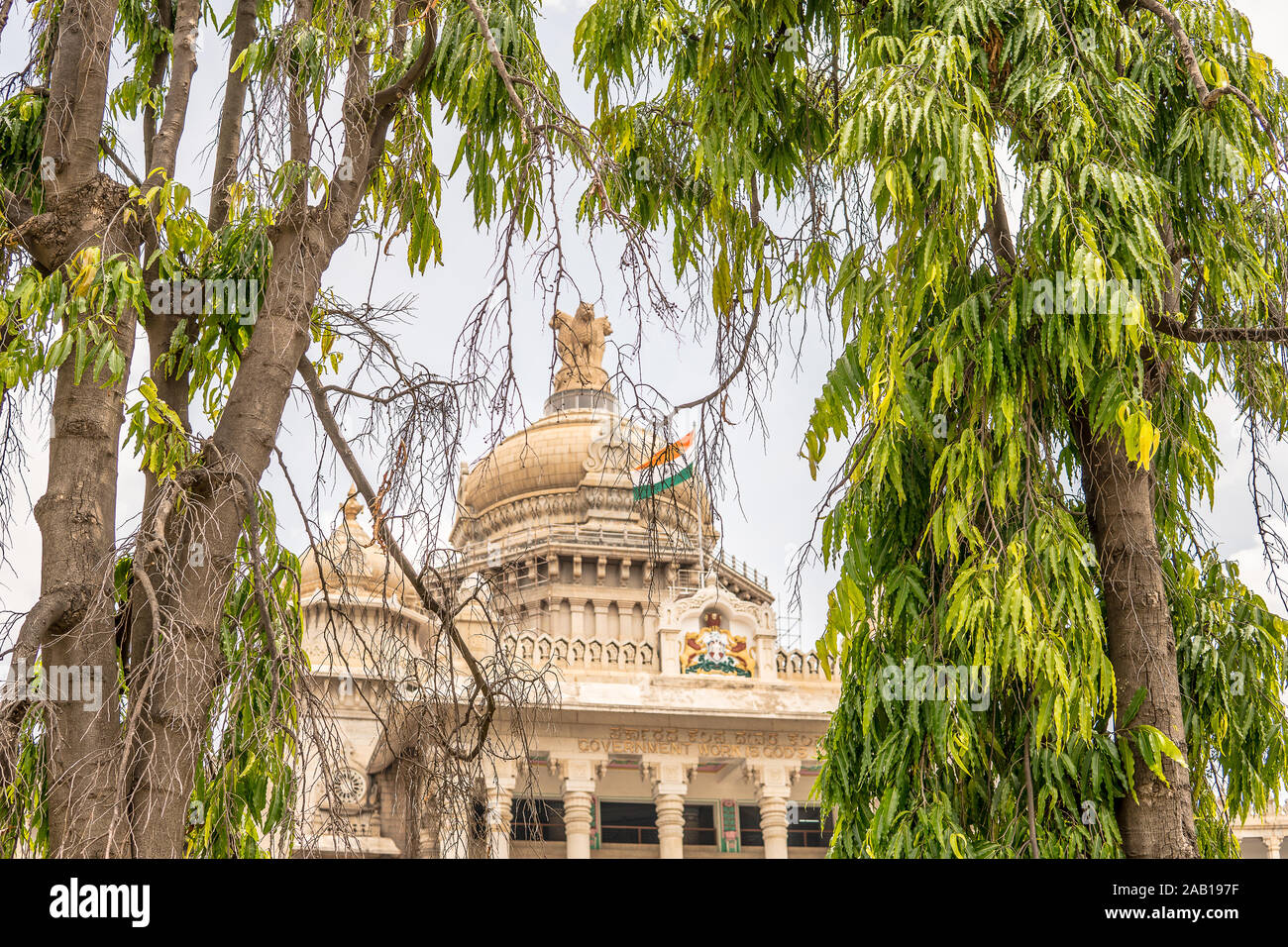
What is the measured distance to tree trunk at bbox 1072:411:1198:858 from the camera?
4.57 metres

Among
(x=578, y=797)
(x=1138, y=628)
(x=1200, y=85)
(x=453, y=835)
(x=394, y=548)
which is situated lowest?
(x=453, y=835)

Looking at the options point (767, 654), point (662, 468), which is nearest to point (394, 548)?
point (662, 468)

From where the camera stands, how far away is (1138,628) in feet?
15.7

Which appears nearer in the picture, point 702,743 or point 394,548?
point 394,548

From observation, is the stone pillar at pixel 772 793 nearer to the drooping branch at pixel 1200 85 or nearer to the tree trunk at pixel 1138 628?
the tree trunk at pixel 1138 628

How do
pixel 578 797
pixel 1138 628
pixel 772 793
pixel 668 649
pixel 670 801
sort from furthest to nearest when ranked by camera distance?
pixel 668 649, pixel 772 793, pixel 670 801, pixel 578 797, pixel 1138 628

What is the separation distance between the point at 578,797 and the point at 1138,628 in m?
16.6

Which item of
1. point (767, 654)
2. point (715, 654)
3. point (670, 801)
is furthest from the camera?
point (767, 654)

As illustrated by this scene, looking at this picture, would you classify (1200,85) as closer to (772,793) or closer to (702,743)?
(702,743)

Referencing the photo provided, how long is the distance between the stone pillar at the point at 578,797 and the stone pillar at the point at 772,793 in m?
2.66

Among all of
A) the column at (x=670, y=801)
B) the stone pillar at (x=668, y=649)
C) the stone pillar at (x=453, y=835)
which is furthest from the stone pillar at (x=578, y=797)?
the stone pillar at (x=453, y=835)

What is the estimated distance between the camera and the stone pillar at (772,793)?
21531 millimetres
